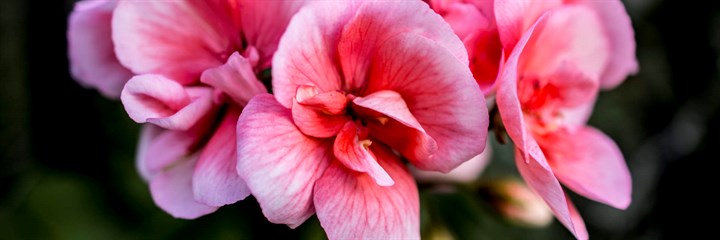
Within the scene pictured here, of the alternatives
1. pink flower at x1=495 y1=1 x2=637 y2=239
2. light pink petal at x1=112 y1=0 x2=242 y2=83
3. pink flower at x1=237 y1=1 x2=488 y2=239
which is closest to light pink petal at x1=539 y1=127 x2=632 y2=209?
pink flower at x1=495 y1=1 x2=637 y2=239

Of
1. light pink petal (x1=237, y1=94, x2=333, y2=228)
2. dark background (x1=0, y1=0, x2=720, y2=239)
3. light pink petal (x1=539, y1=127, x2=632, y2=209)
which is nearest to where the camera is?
light pink petal (x1=237, y1=94, x2=333, y2=228)

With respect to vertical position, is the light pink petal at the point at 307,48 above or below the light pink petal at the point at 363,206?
above

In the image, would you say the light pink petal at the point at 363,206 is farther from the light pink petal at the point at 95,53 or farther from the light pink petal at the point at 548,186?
the light pink petal at the point at 95,53

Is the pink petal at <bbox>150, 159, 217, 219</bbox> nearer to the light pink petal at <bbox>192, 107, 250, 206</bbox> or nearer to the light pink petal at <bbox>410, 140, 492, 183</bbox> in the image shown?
the light pink petal at <bbox>192, 107, 250, 206</bbox>

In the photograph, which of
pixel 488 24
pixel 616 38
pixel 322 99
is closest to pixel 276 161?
pixel 322 99

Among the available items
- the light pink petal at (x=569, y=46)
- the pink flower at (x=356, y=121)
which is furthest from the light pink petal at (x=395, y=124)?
the light pink petal at (x=569, y=46)

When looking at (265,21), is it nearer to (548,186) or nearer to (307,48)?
(307,48)

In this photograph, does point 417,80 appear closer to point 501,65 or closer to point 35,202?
point 501,65
